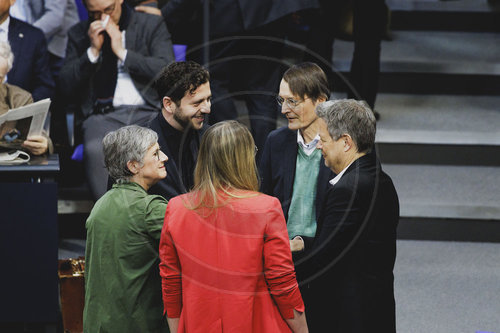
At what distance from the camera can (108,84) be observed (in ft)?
14.5

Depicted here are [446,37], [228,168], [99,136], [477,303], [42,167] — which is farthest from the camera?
[446,37]

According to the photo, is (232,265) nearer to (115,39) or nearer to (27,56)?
(115,39)

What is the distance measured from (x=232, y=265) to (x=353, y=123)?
681 mm

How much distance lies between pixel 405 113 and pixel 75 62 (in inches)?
89.1

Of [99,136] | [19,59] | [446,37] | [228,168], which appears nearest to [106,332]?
[228,168]

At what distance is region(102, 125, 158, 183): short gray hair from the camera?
2.77 m

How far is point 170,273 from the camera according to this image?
8.13ft

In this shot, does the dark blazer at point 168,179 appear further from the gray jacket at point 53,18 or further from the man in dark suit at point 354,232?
the gray jacket at point 53,18

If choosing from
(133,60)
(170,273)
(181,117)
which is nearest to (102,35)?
(133,60)

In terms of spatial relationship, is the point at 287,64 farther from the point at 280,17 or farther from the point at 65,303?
the point at 65,303

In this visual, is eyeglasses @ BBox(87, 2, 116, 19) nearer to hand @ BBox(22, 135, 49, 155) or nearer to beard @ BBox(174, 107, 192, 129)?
hand @ BBox(22, 135, 49, 155)

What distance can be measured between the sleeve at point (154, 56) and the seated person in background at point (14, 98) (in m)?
0.59

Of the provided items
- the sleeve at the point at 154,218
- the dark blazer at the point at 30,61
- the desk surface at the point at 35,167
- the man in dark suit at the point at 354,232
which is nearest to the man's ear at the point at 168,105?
the sleeve at the point at 154,218

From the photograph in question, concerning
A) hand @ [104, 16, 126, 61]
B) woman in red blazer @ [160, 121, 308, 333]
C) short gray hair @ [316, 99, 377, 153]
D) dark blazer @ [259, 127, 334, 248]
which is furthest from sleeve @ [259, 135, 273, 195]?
hand @ [104, 16, 126, 61]
